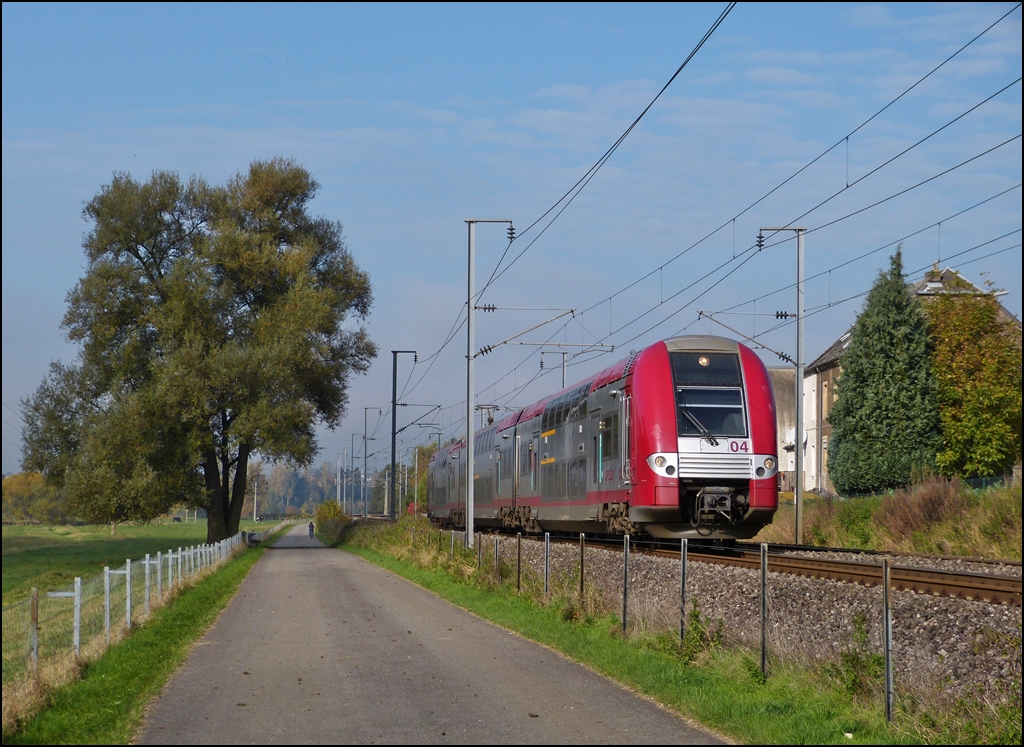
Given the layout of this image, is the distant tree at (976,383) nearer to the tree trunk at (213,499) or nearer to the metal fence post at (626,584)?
the metal fence post at (626,584)

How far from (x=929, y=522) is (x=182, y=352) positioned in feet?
91.3

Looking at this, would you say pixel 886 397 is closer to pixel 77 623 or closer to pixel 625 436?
pixel 625 436

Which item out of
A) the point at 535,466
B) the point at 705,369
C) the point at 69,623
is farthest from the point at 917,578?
the point at 535,466

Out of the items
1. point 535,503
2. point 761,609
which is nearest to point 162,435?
point 535,503

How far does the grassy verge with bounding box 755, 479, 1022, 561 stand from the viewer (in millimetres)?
21516

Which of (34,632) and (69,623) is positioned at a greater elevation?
(34,632)

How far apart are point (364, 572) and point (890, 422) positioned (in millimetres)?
24938

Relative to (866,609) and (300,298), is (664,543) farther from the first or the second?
(300,298)

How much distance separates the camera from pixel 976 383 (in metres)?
36.3

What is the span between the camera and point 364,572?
31734 millimetres

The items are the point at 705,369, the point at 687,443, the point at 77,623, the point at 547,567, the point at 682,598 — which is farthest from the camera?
the point at 705,369

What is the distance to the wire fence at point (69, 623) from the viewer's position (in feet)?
35.1

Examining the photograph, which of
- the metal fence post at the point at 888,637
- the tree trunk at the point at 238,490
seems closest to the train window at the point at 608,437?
the metal fence post at the point at 888,637

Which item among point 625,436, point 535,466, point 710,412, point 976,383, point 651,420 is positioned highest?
point 976,383
